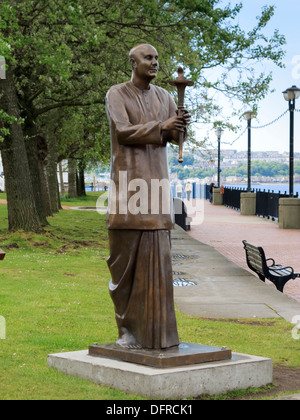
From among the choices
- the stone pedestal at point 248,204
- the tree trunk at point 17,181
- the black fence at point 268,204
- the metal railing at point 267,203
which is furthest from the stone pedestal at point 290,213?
the tree trunk at point 17,181

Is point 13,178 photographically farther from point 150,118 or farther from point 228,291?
point 150,118

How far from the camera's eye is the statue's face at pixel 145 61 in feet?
21.1

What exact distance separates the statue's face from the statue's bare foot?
7.16 feet

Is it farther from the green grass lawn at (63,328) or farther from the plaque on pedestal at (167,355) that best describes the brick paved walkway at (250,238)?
the plaque on pedestal at (167,355)

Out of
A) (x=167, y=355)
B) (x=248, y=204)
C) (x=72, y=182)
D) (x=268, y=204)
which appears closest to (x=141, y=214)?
(x=167, y=355)

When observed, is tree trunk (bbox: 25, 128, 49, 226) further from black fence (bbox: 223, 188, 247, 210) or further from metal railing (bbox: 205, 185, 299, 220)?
black fence (bbox: 223, 188, 247, 210)

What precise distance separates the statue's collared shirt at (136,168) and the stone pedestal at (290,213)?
2299 cm

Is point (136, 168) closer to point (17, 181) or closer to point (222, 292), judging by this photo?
point (222, 292)

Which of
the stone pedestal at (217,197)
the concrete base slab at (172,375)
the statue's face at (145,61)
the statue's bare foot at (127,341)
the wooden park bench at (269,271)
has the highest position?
the statue's face at (145,61)

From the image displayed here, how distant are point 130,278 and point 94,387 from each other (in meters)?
0.95

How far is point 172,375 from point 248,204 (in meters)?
33.8

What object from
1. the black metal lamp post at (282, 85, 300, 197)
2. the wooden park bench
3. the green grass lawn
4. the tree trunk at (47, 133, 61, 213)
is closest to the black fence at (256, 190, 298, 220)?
the black metal lamp post at (282, 85, 300, 197)

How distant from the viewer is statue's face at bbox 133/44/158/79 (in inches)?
253

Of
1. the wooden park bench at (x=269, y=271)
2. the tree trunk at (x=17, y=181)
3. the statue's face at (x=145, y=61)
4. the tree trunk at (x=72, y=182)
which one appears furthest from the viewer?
the tree trunk at (x=72, y=182)
